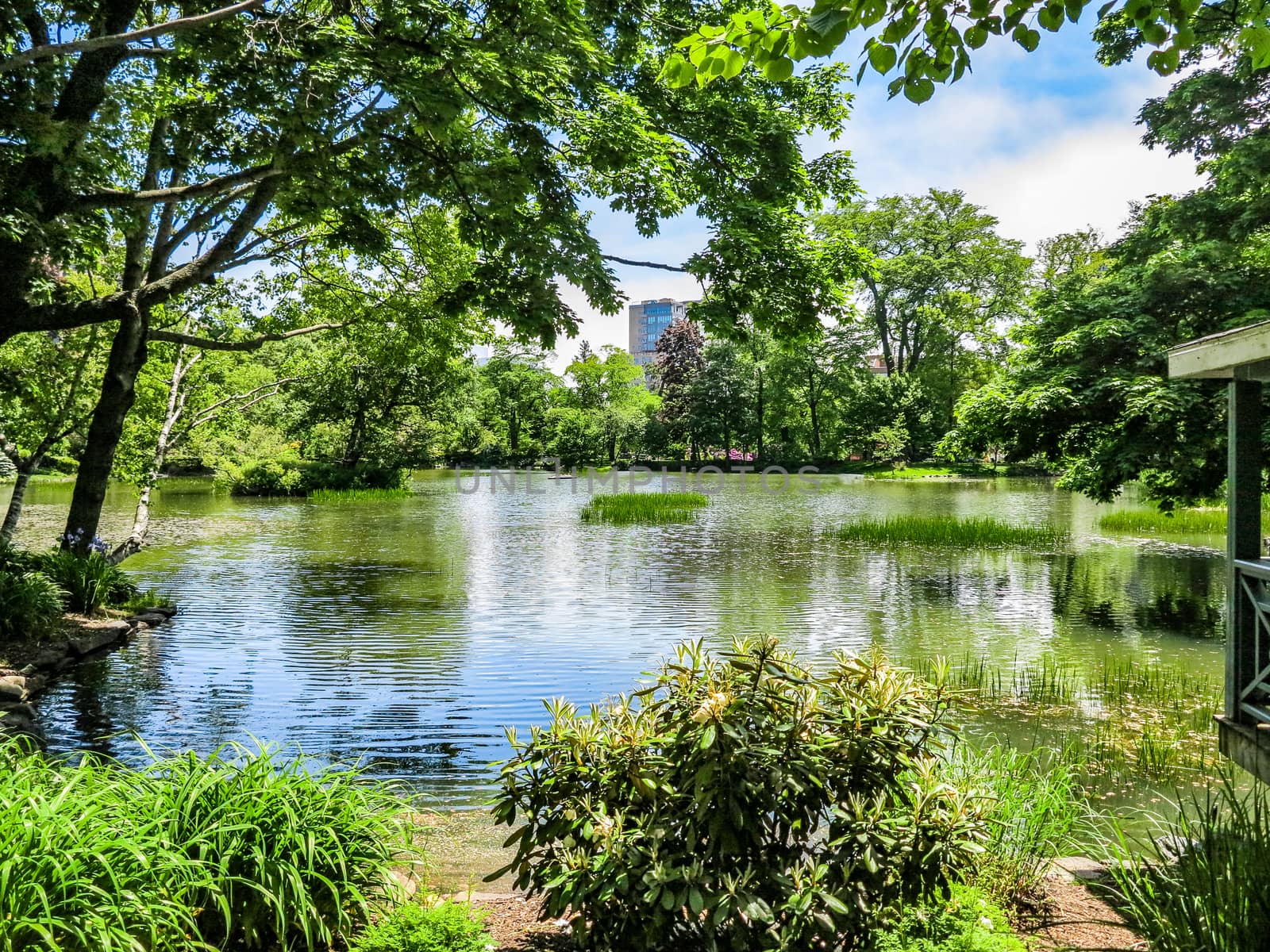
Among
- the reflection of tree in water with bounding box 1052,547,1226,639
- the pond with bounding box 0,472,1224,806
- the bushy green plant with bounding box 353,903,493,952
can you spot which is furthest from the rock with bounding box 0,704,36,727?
the reflection of tree in water with bounding box 1052,547,1226,639

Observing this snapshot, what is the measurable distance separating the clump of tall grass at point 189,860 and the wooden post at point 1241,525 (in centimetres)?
455

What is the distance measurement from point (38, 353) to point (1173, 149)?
1830 centimetres

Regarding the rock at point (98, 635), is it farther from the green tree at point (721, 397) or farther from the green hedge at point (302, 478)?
the green tree at point (721, 397)

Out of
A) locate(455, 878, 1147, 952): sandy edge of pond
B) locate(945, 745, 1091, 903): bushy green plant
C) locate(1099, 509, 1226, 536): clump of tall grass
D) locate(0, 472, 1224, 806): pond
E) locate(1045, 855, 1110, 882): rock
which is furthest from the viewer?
locate(1099, 509, 1226, 536): clump of tall grass

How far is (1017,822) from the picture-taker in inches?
151

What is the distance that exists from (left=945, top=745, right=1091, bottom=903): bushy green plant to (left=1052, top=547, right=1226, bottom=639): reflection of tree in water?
273 inches

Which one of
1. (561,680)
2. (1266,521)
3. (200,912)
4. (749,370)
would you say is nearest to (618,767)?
(200,912)

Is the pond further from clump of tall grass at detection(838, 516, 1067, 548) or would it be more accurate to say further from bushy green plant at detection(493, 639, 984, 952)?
bushy green plant at detection(493, 639, 984, 952)

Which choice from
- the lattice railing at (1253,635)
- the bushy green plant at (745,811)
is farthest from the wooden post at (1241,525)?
the bushy green plant at (745,811)

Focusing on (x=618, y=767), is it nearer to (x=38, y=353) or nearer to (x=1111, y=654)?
(x=1111, y=654)

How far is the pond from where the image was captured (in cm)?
666

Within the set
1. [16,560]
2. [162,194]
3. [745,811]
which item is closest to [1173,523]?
[745,811]

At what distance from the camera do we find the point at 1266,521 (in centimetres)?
1778

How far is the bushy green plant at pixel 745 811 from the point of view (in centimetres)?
259
